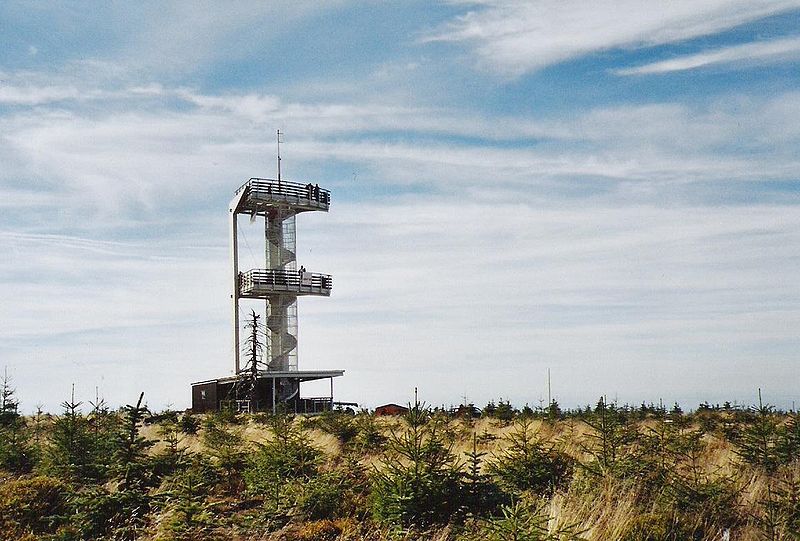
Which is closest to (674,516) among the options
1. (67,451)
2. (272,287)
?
(67,451)

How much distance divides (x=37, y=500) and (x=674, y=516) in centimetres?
1347

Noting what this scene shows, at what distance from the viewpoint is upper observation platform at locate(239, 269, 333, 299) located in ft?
150

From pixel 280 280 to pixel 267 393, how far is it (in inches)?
274

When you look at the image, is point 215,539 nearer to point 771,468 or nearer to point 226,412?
point 771,468

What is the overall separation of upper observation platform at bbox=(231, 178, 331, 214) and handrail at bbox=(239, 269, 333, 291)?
14.4 ft

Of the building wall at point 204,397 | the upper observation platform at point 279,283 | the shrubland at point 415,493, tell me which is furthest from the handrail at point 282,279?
the shrubland at point 415,493

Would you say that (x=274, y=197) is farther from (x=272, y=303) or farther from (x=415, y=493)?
(x=415, y=493)

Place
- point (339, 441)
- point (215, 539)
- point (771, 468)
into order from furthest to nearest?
point (339, 441)
point (771, 468)
point (215, 539)

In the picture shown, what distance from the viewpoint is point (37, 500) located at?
16.7m

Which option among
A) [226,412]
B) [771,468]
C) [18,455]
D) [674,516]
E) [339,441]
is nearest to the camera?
[674,516]

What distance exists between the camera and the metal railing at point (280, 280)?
45.6 metres

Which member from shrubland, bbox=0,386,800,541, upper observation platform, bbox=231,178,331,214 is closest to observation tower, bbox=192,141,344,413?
upper observation platform, bbox=231,178,331,214

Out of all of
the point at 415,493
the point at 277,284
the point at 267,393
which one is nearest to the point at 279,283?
the point at 277,284

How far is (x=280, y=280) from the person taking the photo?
1815 inches
